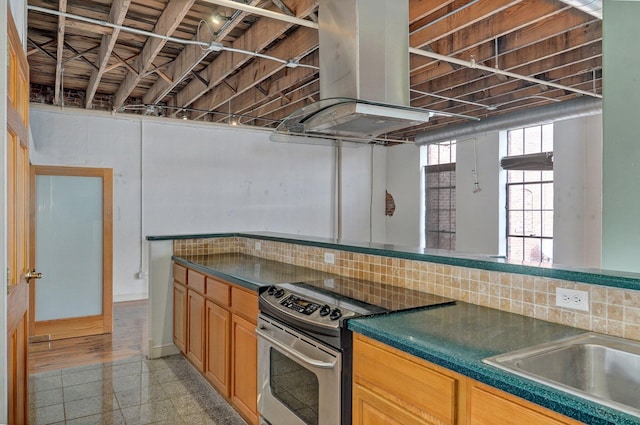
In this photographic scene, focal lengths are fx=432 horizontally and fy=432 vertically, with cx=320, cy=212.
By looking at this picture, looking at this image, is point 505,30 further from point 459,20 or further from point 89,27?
point 89,27

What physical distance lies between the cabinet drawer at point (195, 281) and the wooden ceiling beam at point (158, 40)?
1.94 metres

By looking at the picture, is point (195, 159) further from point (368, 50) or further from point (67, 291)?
point (368, 50)

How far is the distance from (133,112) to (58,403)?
453 cm

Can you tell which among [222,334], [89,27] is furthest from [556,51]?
[89,27]

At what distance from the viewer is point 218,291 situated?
3.04 meters

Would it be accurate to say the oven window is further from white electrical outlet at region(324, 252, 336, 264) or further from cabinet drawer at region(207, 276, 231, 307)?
white electrical outlet at region(324, 252, 336, 264)

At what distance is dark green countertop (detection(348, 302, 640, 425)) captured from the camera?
1.06 metres

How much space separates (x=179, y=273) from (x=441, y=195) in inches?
210

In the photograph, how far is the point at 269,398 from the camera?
239 cm

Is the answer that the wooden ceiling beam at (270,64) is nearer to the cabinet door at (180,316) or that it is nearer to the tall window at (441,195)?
the cabinet door at (180,316)

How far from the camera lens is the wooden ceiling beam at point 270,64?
3.77 m

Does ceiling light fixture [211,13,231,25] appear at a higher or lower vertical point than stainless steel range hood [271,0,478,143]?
higher

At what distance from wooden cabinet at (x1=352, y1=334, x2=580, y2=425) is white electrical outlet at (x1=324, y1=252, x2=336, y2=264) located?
4.01 feet

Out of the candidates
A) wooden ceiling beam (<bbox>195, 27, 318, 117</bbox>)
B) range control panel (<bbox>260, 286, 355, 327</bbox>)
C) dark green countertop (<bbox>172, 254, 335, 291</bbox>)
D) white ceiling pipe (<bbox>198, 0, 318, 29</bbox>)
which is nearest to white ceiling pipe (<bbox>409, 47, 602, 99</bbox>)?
wooden ceiling beam (<bbox>195, 27, 318, 117</bbox>)
